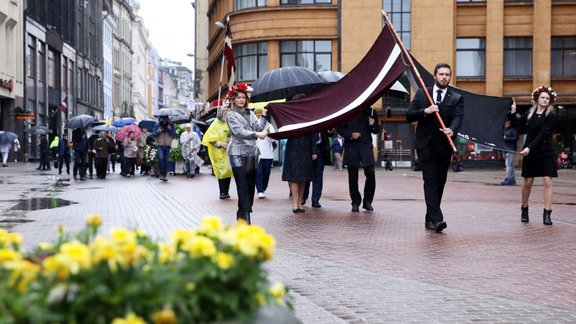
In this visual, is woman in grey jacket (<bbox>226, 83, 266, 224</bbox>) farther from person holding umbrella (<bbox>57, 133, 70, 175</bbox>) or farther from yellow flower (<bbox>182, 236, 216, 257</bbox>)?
person holding umbrella (<bbox>57, 133, 70, 175</bbox>)

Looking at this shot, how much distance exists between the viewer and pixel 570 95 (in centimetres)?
4666

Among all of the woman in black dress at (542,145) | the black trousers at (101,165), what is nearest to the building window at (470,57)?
the black trousers at (101,165)

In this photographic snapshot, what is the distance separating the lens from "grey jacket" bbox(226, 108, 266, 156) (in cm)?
1124

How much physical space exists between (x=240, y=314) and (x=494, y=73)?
46521mm

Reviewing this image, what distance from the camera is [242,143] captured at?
1157 centimetres

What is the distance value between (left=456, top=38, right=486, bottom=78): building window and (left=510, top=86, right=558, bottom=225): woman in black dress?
120ft

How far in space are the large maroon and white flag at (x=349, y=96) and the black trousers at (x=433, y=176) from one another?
4.54ft

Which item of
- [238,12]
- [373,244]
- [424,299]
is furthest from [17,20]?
[424,299]

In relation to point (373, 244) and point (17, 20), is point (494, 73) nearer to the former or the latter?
point (17, 20)

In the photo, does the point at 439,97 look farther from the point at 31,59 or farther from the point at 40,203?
the point at 31,59

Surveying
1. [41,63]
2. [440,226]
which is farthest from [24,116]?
[440,226]

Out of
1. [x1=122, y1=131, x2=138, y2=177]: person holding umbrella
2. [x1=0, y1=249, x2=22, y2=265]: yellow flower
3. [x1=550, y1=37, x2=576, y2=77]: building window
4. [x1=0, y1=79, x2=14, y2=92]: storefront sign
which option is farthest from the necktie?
[x1=0, y1=79, x2=14, y2=92]: storefront sign

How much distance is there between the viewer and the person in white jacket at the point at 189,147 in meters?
30.1

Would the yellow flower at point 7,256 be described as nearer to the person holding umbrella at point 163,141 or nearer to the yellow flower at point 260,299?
the yellow flower at point 260,299
